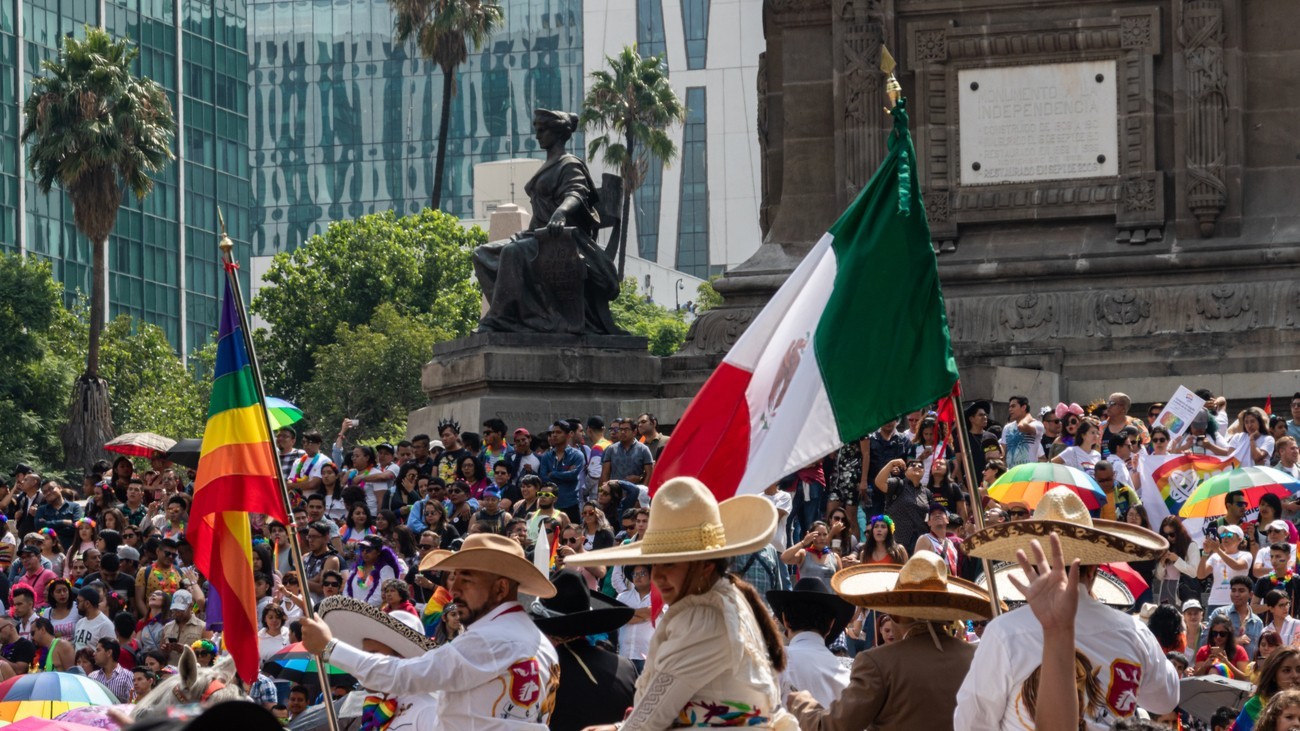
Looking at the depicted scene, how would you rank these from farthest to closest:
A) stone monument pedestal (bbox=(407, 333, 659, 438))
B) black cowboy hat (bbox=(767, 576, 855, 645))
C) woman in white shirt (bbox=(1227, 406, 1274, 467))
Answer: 1. stone monument pedestal (bbox=(407, 333, 659, 438))
2. woman in white shirt (bbox=(1227, 406, 1274, 467))
3. black cowboy hat (bbox=(767, 576, 855, 645))

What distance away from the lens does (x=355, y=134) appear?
122000mm

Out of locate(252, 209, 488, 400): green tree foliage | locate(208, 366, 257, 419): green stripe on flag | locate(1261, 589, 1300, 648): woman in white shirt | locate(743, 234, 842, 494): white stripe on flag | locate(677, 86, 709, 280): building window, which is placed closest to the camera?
locate(743, 234, 842, 494): white stripe on flag

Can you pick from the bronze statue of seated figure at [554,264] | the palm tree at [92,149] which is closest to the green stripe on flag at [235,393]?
the bronze statue of seated figure at [554,264]

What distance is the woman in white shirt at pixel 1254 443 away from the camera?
17312 millimetres

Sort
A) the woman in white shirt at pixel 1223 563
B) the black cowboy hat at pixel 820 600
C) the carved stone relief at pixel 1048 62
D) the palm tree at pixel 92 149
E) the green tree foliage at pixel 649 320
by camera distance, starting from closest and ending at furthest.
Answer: the black cowboy hat at pixel 820 600 < the woman in white shirt at pixel 1223 563 < the carved stone relief at pixel 1048 62 < the palm tree at pixel 92 149 < the green tree foliage at pixel 649 320

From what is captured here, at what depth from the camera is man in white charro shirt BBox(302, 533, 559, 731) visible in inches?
294

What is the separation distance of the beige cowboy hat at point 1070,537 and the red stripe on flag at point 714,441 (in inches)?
63.2

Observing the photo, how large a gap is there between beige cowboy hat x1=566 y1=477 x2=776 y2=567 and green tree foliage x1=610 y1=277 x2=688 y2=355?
77.8 metres

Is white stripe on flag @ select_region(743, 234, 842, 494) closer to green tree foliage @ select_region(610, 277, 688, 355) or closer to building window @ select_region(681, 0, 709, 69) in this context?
green tree foliage @ select_region(610, 277, 688, 355)

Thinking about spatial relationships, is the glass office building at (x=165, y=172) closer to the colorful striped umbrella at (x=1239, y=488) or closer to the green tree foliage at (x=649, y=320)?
the green tree foliage at (x=649, y=320)

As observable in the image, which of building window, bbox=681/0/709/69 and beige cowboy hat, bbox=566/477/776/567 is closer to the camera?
beige cowboy hat, bbox=566/477/776/567

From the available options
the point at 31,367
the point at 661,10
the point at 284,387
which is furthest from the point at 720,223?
the point at 31,367

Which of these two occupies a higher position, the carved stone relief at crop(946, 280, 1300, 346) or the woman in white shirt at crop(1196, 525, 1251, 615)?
the carved stone relief at crop(946, 280, 1300, 346)

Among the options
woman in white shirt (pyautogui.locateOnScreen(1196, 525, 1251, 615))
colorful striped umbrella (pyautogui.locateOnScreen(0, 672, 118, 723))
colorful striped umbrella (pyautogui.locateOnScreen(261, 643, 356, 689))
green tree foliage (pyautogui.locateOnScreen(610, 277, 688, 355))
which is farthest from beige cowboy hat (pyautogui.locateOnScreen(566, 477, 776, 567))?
green tree foliage (pyautogui.locateOnScreen(610, 277, 688, 355))
